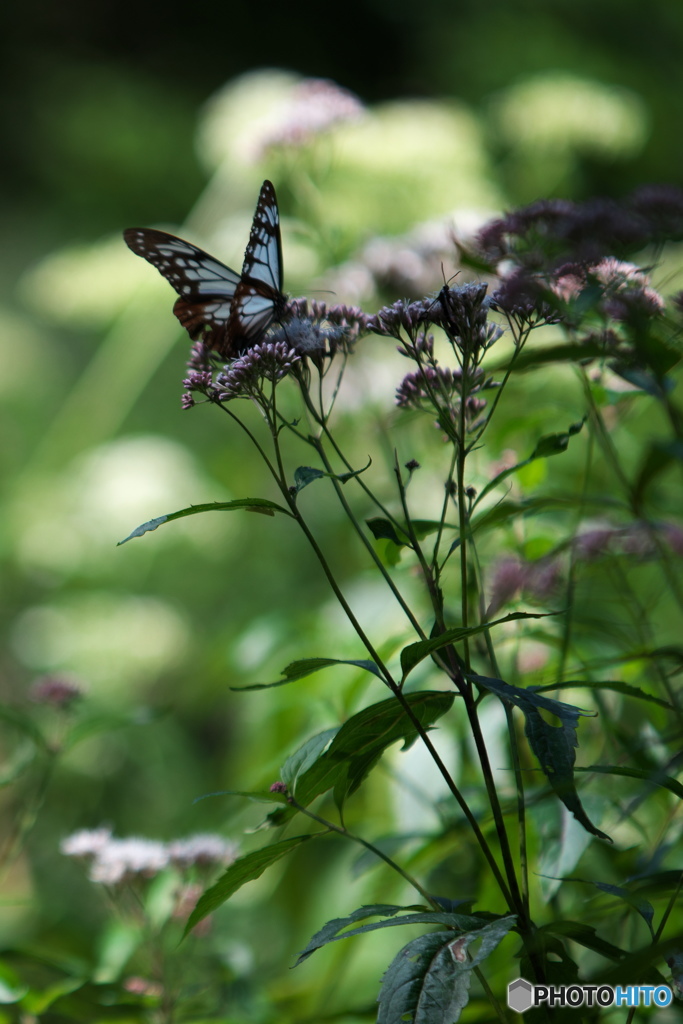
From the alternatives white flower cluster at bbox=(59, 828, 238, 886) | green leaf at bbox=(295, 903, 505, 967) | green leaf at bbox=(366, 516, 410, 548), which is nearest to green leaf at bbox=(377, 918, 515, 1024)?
→ green leaf at bbox=(295, 903, 505, 967)

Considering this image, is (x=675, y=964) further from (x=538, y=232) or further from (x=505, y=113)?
(x=505, y=113)

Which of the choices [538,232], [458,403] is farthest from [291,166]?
[458,403]

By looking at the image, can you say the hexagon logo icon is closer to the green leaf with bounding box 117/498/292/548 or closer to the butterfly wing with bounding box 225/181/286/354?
the green leaf with bounding box 117/498/292/548

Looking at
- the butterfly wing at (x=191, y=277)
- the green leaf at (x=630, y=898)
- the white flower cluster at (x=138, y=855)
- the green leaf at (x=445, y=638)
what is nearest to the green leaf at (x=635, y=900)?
the green leaf at (x=630, y=898)

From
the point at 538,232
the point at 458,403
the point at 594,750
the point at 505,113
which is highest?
the point at 505,113

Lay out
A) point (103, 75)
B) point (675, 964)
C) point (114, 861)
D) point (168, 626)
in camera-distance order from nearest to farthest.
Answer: point (675, 964)
point (114, 861)
point (168, 626)
point (103, 75)

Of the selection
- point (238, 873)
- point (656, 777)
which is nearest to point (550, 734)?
point (656, 777)
